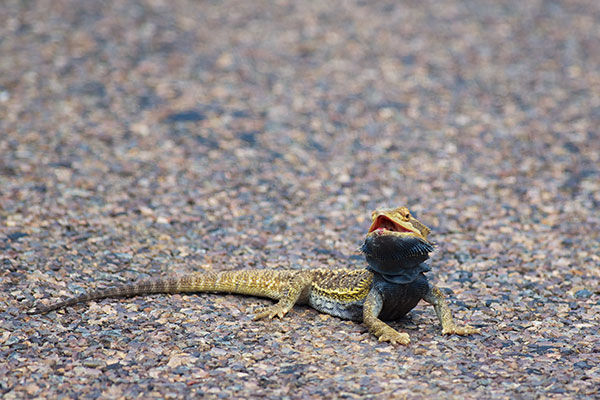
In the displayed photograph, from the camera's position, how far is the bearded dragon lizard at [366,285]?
19.6 feet

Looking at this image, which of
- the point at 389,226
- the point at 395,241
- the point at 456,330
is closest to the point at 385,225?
the point at 389,226

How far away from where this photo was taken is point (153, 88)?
12.2 m

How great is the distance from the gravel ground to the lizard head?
67 cm

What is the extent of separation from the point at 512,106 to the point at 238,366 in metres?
8.14

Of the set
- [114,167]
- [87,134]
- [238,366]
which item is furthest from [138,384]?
[87,134]

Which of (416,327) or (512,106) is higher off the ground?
(512,106)

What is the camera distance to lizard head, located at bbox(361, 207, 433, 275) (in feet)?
19.4

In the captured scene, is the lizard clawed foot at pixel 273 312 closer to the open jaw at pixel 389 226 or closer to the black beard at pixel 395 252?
the black beard at pixel 395 252

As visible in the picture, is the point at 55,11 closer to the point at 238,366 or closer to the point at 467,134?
the point at 467,134

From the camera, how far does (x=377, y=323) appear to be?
611 centimetres

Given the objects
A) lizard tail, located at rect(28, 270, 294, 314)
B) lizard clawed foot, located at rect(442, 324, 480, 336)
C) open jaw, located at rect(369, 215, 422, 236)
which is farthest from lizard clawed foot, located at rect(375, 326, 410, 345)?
lizard tail, located at rect(28, 270, 294, 314)

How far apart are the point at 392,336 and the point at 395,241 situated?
784mm

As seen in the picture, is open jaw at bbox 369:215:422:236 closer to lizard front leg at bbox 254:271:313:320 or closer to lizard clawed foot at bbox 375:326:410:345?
lizard clawed foot at bbox 375:326:410:345

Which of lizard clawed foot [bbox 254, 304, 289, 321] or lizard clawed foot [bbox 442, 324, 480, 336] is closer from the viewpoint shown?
lizard clawed foot [bbox 442, 324, 480, 336]
